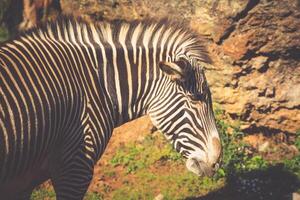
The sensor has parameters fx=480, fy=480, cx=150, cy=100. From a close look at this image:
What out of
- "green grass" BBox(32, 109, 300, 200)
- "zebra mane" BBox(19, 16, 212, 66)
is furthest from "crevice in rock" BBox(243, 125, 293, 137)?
"zebra mane" BBox(19, 16, 212, 66)

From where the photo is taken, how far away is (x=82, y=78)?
4273mm

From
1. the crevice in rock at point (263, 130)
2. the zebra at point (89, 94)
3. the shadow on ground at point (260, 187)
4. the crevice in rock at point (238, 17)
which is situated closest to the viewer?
the zebra at point (89, 94)

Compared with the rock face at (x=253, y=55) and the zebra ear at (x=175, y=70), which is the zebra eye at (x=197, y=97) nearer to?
the zebra ear at (x=175, y=70)

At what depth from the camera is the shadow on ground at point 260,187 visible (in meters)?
6.11

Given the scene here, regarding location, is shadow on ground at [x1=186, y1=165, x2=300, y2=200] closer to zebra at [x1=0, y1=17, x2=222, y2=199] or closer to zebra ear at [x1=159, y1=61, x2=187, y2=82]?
zebra at [x1=0, y1=17, x2=222, y2=199]

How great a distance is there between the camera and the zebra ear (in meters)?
4.30

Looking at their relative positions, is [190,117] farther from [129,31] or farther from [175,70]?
[129,31]

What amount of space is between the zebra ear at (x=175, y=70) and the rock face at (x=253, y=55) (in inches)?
88.5

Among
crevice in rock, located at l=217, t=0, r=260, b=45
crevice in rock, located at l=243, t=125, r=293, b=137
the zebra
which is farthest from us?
crevice in rock, located at l=243, t=125, r=293, b=137

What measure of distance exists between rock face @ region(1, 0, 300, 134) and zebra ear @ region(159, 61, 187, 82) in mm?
2249

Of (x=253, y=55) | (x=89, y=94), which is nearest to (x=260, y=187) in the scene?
(x=253, y=55)

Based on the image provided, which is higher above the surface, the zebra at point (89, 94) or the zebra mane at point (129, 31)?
the zebra mane at point (129, 31)

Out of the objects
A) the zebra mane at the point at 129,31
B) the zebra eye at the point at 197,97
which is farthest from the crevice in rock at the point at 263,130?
the zebra eye at the point at 197,97

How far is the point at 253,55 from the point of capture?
22.2 ft
